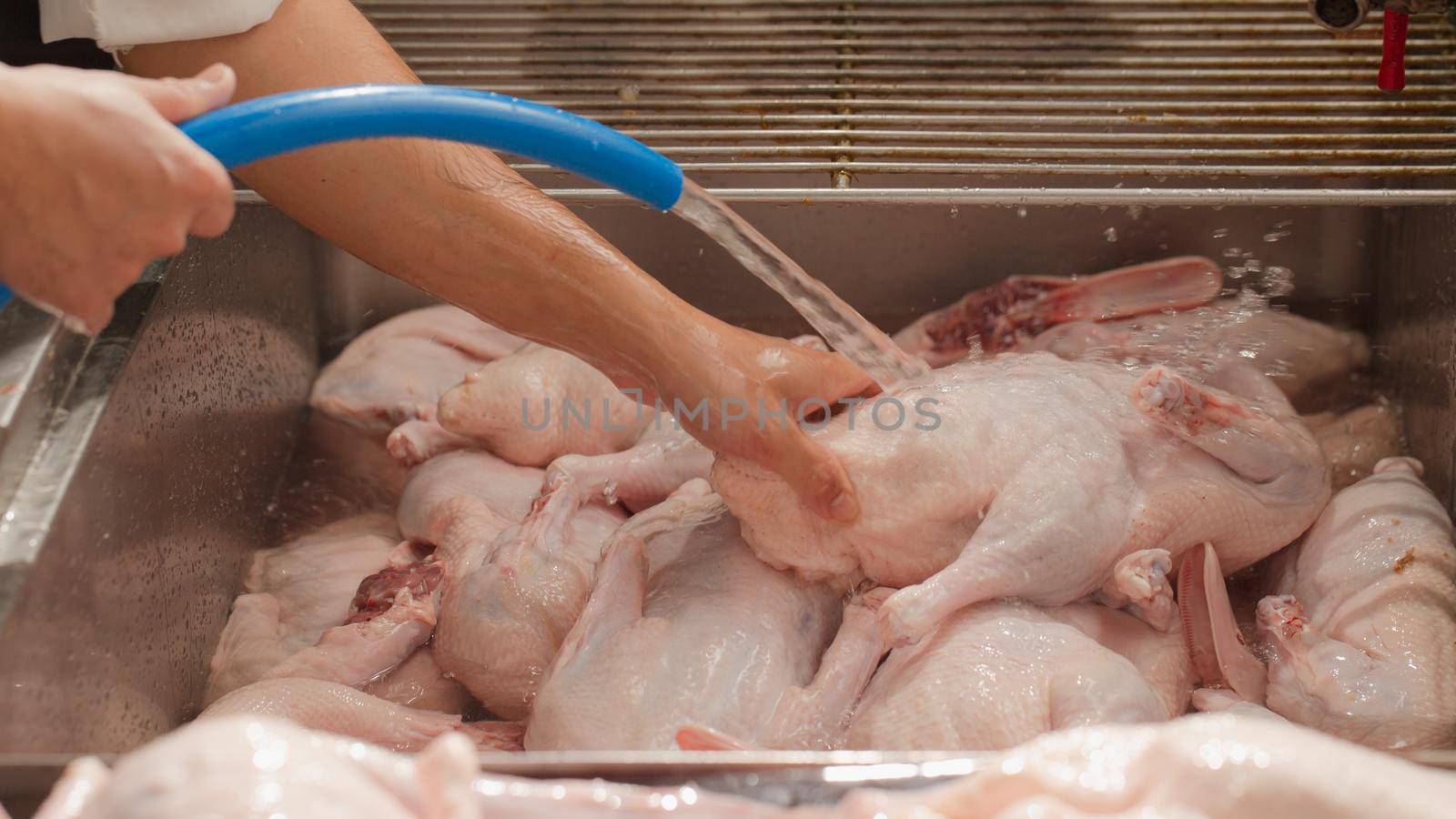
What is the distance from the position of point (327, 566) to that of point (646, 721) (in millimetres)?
814

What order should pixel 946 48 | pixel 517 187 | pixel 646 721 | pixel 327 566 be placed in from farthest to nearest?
pixel 946 48
pixel 327 566
pixel 517 187
pixel 646 721

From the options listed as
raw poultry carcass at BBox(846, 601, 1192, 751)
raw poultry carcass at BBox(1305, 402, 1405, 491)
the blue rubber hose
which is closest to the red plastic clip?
raw poultry carcass at BBox(1305, 402, 1405, 491)

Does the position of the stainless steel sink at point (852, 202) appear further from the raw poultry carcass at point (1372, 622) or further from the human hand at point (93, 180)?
the human hand at point (93, 180)

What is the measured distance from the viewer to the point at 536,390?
227 centimetres

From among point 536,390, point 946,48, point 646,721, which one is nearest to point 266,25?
point 536,390

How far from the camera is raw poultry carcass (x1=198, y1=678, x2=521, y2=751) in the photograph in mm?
1725

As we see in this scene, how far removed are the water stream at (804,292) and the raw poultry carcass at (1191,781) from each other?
0.86 meters

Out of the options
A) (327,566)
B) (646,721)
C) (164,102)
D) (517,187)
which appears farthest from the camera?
(327,566)

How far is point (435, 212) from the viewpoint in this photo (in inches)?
69.2

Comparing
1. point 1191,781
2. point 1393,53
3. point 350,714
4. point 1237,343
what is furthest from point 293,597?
point 1393,53

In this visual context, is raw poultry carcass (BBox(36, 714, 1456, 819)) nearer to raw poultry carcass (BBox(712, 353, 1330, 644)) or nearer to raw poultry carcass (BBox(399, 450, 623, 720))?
raw poultry carcass (BBox(712, 353, 1330, 644))

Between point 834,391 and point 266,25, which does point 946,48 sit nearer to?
point 834,391

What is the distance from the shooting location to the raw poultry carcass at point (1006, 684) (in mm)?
1604

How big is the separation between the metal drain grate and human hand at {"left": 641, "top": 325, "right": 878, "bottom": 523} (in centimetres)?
41
